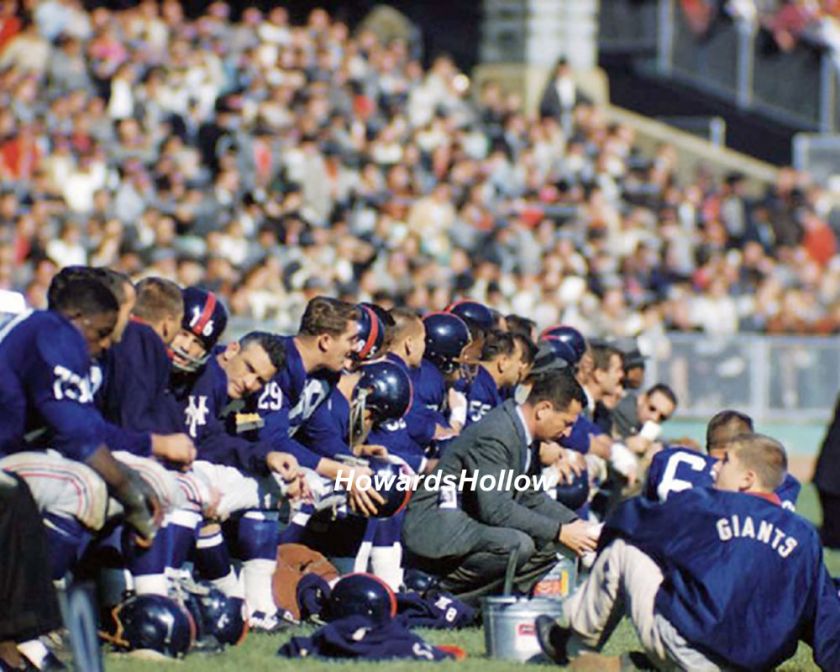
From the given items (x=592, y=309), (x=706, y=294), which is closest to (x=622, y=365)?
(x=592, y=309)

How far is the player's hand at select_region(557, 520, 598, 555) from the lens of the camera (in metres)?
11.0

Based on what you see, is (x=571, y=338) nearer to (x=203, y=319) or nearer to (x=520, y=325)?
(x=520, y=325)

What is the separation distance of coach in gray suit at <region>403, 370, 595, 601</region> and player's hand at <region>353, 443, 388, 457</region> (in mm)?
369

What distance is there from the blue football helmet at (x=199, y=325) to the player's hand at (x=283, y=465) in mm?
558

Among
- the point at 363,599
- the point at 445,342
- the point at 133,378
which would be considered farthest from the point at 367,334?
the point at 133,378

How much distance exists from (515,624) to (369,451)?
226 cm

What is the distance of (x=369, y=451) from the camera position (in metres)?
11.9

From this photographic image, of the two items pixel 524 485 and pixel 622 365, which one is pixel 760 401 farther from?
pixel 524 485

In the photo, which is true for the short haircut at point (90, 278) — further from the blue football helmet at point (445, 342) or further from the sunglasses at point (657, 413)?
the sunglasses at point (657, 413)

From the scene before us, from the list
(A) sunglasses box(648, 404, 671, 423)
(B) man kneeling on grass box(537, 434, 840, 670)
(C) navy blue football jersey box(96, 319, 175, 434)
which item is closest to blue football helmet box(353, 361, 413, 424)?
(C) navy blue football jersey box(96, 319, 175, 434)

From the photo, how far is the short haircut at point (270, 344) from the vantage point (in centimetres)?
1077

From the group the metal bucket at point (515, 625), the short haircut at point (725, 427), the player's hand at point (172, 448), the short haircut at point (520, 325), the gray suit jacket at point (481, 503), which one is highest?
the short haircut at point (520, 325)

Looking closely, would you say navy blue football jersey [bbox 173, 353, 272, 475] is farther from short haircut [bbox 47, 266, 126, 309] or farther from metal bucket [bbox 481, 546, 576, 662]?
metal bucket [bbox 481, 546, 576, 662]

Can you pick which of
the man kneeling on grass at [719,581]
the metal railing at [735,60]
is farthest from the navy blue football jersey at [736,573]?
the metal railing at [735,60]
